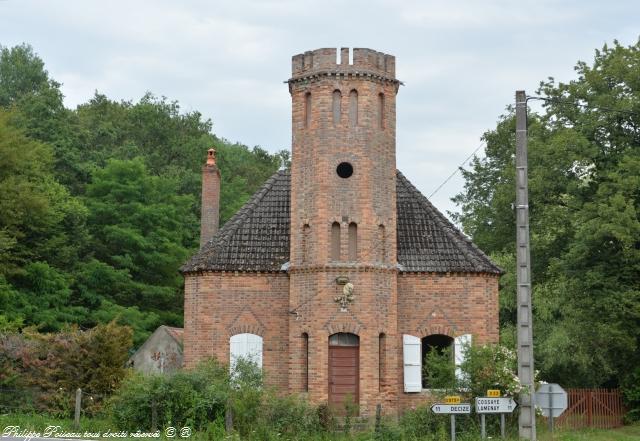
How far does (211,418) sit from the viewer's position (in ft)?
77.7

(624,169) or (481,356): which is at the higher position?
(624,169)

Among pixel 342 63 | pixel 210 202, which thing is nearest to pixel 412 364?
pixel 342 63

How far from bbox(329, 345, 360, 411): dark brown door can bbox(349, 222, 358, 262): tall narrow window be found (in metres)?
2.81

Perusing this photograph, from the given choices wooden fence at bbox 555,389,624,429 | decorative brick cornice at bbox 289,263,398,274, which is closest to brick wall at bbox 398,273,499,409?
decorative brick cornice at bbox 289,263,398,274

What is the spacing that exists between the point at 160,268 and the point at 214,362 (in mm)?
24221

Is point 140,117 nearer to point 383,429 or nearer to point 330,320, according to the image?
point 330,320

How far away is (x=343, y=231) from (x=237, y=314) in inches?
181

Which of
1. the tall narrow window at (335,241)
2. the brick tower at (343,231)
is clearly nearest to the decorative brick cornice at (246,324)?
the brick tower at (343,231)

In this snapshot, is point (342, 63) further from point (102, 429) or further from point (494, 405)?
point (102, 429)

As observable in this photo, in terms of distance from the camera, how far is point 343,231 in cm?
2959

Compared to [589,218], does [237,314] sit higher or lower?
lower

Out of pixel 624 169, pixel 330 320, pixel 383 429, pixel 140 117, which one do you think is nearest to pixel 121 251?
pixel 140 117

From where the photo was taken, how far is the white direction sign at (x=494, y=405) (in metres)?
21.3

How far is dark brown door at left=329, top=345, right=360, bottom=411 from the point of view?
29359 mm
